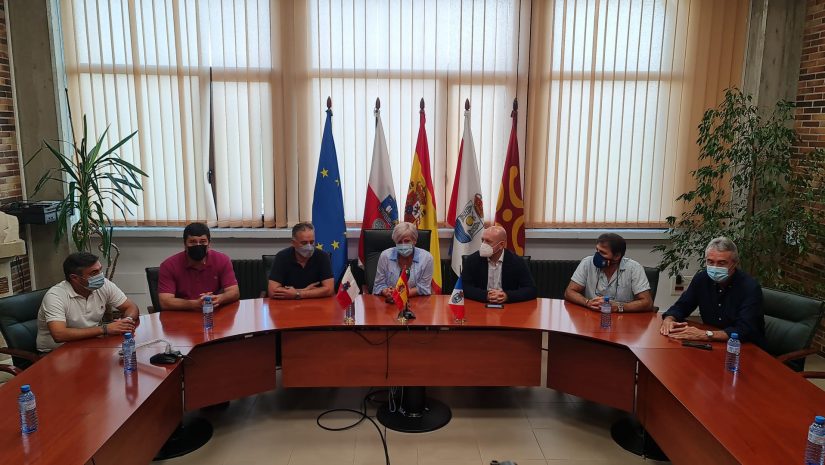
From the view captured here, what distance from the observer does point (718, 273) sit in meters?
3.15

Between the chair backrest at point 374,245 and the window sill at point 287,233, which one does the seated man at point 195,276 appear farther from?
the window sill at point 287,233

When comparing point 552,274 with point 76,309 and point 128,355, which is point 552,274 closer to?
point 128,355

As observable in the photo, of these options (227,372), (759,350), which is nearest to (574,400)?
(759,350)

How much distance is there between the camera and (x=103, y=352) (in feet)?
9.52

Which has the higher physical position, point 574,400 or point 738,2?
point 738,2

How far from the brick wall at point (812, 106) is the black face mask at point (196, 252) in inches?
194

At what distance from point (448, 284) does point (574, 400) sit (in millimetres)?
1745

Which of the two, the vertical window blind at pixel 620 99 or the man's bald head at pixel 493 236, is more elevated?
the vertical window blind at pixel 620 99

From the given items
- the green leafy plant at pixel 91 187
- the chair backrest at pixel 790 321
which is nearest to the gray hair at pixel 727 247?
the chair backrest at pixel 790 321

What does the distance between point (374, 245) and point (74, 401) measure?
8.51 feet

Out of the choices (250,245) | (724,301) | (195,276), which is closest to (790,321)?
(724,301)

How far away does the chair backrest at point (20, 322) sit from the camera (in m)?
3.12

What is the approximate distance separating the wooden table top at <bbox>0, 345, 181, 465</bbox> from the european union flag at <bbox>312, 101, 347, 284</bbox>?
2375mm

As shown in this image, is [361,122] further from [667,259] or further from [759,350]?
[759,350]
